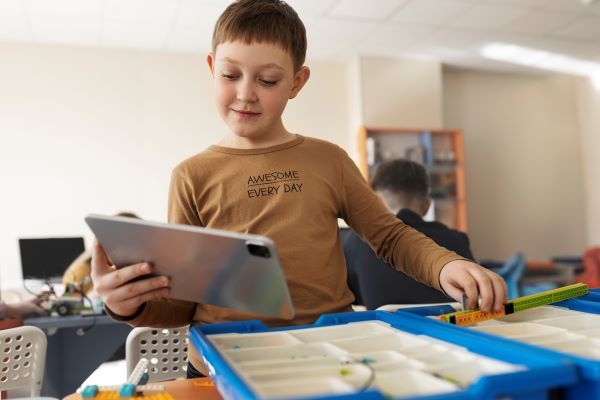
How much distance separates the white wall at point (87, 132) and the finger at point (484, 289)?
4539 millimetres

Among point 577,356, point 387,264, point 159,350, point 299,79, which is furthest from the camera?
point 387,264

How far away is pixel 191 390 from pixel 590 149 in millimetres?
7057

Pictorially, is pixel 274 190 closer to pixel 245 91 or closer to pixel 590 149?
pixel 245 91

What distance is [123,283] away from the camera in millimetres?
763

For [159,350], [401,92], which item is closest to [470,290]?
[159,350]

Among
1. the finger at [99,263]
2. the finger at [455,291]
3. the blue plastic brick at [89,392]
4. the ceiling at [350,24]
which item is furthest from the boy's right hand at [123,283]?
the ceiling at [350,24]

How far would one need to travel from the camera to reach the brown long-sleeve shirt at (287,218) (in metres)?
0.95

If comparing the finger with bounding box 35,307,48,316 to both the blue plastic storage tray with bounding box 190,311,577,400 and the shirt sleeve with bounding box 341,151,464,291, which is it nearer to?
the shirt sleeve with bounding box 341,151,464,291

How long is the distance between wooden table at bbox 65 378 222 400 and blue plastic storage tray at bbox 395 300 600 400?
293mm

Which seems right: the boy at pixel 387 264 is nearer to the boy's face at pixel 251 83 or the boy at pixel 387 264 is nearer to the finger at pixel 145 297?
the boy's face at pixel 251 83

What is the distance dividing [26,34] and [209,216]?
179 inches

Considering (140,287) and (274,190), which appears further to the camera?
(274,190)

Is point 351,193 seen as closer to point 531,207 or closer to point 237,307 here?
point 237,307

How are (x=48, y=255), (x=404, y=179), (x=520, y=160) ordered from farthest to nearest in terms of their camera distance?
(x=520, y=160)
(x=48, y=255)
(x=404, y=179)
